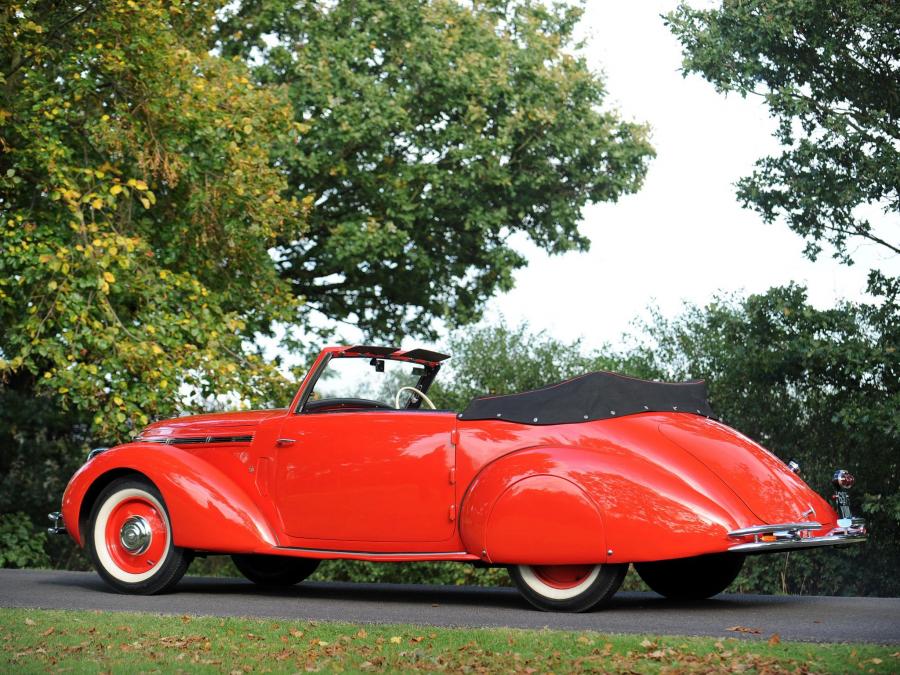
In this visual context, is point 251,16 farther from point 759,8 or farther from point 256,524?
point 256,524

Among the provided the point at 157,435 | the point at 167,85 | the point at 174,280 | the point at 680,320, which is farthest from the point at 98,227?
the point at 680,320

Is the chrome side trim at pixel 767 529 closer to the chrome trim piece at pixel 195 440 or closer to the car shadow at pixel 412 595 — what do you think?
the car shadow at pixel 412 595

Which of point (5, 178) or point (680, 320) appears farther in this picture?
point (680, 320)

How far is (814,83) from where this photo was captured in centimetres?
1576

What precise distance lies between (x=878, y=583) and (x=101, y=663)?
1109 centimetres

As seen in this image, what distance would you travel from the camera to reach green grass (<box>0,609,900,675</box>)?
5.41 meters

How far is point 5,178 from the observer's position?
1443 centimetres

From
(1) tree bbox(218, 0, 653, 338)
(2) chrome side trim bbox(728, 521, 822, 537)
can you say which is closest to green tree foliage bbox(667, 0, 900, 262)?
(1) tree bbox(218, 0, 653, 338)

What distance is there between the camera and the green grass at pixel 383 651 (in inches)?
213

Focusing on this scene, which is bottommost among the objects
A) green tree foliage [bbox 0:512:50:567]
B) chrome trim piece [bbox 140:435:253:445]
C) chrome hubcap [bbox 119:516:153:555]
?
green tree foliage [bbox 0:512:50:567]

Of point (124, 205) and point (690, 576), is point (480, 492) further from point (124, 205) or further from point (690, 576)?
point (124, 205)

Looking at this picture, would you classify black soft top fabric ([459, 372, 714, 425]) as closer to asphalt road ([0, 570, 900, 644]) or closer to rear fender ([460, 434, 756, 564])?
rear fender ([460, 434, 756, 564])

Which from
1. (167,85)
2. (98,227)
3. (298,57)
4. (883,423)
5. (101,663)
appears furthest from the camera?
(298,57)

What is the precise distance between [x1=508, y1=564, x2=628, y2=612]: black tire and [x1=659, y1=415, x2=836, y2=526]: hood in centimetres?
89
